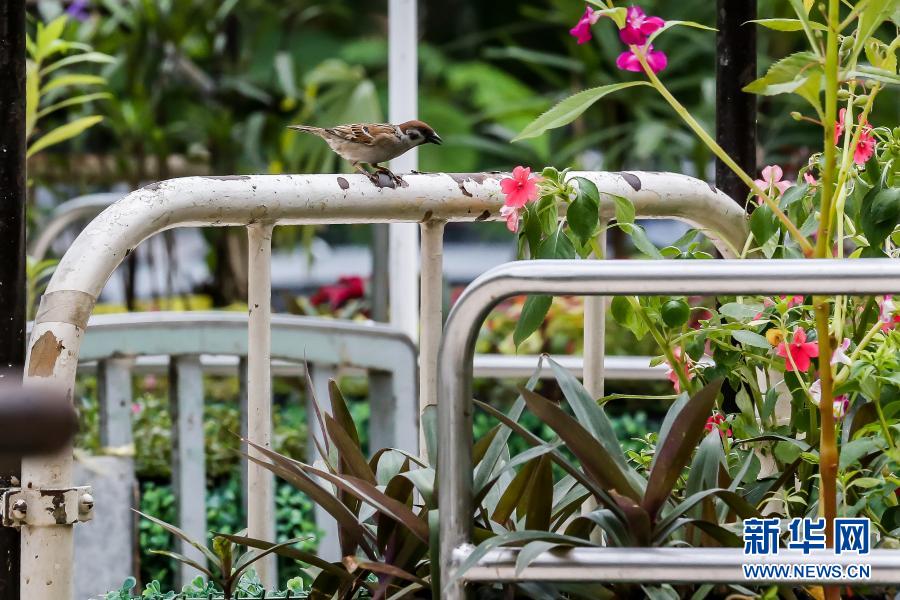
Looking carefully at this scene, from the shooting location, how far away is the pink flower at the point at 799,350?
1179 mm

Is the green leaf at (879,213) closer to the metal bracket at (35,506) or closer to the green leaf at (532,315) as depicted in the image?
the green leaf at (532,315)

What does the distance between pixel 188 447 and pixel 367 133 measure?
33.3 inches

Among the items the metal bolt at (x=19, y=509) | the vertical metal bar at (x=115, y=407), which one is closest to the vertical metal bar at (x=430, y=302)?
the metal bolt at (x=19, y=509)

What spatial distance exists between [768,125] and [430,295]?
5829 millimetres

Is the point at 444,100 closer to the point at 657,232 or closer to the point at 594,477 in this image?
the point at 657,232

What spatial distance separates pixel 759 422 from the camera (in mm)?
1379

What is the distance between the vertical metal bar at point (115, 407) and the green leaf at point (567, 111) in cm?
167

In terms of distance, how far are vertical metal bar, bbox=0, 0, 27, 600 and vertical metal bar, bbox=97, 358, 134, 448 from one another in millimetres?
1416

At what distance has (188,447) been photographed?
2.47 metres

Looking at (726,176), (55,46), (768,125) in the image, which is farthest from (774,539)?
(768,125)

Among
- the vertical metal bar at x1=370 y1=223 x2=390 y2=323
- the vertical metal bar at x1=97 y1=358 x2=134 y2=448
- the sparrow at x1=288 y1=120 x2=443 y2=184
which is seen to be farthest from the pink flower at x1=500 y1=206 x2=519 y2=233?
the vertical metal bar at x1=370 y1=223 x2=390 y2=323

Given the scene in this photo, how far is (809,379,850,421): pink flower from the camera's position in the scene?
3.84 feet

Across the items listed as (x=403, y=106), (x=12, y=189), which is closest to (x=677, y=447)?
(x=12, y=189)

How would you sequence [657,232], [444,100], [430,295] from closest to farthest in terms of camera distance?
[430,295] → [444,100] → [657,232]
